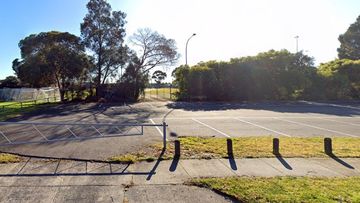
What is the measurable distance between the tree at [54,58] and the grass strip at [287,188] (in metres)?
31.0

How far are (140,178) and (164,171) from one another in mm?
704

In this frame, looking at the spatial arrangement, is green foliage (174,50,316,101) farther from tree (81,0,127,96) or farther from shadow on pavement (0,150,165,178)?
shadow on pavement (0,150,165,178)

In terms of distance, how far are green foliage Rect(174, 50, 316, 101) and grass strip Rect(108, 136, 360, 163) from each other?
956 inches

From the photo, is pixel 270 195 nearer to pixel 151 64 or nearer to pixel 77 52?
pixel 77 52

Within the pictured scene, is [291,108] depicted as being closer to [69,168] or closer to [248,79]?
[248,79]

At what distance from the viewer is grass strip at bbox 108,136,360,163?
8.42 metres

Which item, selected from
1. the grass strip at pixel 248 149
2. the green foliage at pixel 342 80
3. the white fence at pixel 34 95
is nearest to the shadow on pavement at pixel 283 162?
the grass strip at pixel 248 149

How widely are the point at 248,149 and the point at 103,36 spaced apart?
30450 millimetres

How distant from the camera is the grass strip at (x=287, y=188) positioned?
16.8 ft

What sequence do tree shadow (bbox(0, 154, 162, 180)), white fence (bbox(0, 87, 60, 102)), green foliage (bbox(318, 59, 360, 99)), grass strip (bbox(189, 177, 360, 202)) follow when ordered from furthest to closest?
white fence (bbox(0, 87, 60, 102))
green foliage (bbox(318, 59, 360, 99))
tree shadow (bbox(0, 154, 162, 180))
grass strip (bbox(189, 177, 360, 202))

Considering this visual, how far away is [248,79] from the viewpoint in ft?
115

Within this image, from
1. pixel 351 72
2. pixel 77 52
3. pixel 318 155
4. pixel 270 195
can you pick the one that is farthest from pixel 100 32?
pixel 270 195

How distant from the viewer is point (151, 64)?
135 ft

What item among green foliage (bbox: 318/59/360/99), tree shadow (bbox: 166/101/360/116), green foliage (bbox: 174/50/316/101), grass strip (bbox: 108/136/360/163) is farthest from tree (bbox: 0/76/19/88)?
grass strip (bbox: 108/136/360/163)
